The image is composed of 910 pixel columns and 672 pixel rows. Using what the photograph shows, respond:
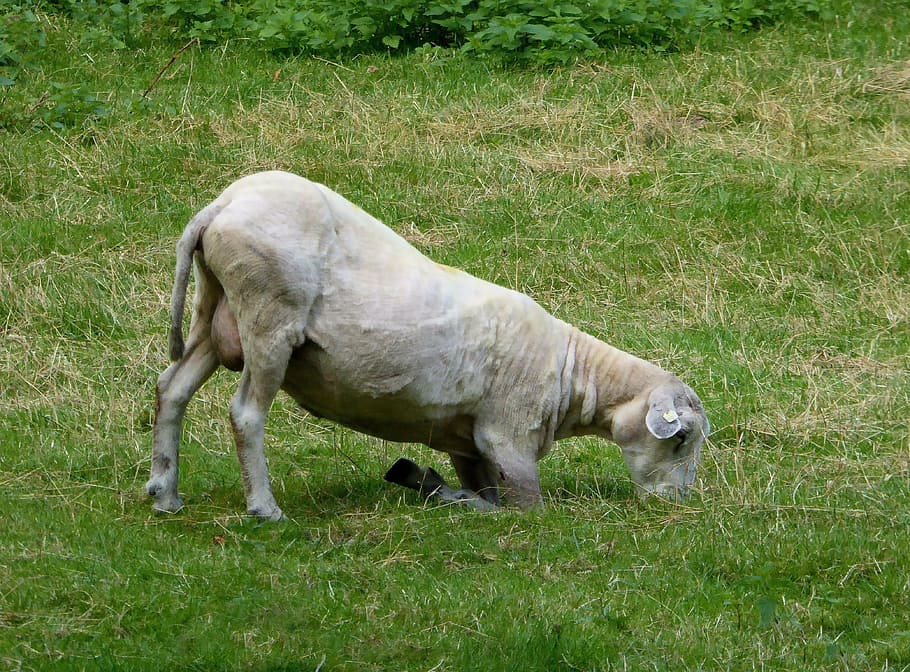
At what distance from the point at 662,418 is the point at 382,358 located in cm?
143

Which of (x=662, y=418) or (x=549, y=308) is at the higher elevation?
(x=662, y=418)

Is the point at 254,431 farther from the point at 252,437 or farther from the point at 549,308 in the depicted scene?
the point at 549,308

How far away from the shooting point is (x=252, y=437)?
654cm

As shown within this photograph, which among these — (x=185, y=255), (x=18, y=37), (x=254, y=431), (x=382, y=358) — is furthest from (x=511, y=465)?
(x=18, y=37)

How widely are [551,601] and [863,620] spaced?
3.89 feet

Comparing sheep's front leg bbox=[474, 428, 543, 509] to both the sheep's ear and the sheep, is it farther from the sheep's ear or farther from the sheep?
the sheep's ear

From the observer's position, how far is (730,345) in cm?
953

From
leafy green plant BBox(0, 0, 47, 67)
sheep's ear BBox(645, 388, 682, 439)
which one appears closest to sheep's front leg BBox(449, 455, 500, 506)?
sheep's ear BBox(645, 388, 682, 439)

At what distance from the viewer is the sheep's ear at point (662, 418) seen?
7.07 m

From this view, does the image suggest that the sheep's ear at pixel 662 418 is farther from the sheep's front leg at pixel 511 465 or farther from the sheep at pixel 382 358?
the sheep's front leg at pixel 511 465

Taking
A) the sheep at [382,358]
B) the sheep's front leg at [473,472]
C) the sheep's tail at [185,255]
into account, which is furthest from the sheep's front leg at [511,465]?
the sheep's tail at [185,255]

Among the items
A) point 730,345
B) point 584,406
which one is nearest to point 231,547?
point 584,406

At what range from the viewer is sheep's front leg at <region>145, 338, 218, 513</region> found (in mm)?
6668

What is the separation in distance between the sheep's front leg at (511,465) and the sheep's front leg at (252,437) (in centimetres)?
108
